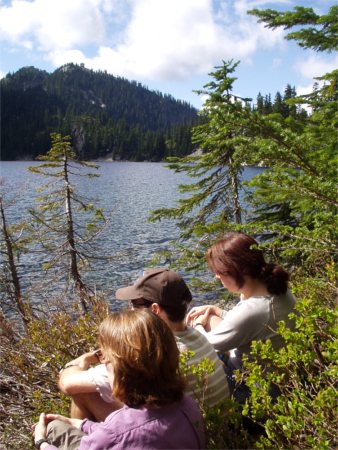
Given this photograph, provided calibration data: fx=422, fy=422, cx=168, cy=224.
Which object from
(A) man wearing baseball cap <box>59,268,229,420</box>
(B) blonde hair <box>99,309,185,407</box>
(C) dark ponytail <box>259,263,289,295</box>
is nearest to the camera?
(B) blonde hair <box>99,309,185,407</box>

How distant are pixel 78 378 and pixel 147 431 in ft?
2.46

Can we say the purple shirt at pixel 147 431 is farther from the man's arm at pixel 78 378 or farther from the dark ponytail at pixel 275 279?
the dark ponytail at pixel 275 279

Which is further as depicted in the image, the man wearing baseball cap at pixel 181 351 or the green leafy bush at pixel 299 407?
the man wearing baseball cap at pixel 181 351

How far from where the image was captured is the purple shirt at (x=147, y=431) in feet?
6.68

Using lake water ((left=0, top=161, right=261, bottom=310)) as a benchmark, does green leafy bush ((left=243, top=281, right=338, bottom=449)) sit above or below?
above

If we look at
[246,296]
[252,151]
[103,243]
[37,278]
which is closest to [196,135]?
[252,151]

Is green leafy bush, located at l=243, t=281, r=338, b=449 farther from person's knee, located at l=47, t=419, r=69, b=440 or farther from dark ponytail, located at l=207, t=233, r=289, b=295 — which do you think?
person's knee, located at l=47, t=419, r=69, b=440

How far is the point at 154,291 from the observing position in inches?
117

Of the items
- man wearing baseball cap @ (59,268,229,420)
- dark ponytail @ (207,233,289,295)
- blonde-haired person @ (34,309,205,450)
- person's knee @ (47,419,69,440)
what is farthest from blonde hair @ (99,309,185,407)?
dark ponytail @ (207,233,289,295)

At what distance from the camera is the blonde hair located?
212 cm

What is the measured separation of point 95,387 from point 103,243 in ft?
65.3

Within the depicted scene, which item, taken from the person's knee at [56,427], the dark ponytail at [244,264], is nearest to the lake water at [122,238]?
the dark ponytail at [244,264]

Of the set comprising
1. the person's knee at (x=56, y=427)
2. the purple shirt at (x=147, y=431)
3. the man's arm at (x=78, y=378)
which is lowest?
the person's knee at (x=56, y=427)

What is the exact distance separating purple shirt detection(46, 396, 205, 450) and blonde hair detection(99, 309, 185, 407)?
5cm
